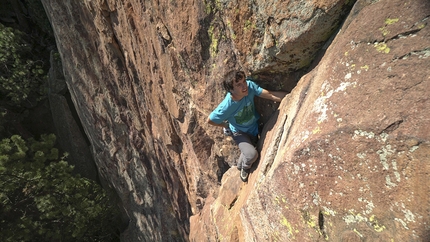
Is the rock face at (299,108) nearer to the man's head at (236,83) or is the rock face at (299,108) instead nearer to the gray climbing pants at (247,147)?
the gray climbing pants at (247,147)

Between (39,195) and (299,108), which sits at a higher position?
(39,195)

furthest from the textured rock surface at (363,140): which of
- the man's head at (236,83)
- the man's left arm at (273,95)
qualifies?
the man's head at (236,83)

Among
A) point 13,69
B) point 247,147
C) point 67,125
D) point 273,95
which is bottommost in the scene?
point 247,147

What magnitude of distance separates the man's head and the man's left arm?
0.92ft

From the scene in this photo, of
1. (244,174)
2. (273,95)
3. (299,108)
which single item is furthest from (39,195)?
(299,108)

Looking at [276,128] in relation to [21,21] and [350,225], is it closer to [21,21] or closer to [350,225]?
[350,225]

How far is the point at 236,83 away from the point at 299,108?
879 mm

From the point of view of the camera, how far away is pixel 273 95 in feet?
13.0

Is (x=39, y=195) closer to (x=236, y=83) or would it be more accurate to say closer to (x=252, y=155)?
(x=252, y=155)

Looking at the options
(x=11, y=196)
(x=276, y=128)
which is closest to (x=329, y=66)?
(x=276, y=128)

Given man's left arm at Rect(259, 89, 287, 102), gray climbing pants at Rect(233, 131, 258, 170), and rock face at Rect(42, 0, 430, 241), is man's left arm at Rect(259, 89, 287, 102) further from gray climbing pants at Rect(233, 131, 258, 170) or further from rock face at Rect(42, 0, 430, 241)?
gray climbing pants at Rect(233, 131, 258, 170)

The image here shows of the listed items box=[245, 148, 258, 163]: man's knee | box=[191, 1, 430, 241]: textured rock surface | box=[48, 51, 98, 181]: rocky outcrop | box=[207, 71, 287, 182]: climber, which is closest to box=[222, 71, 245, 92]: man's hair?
box=[207, 71, 287, 182]: climber

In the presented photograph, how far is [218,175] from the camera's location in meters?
6.24

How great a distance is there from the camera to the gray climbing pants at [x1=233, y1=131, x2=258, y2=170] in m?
4.44
